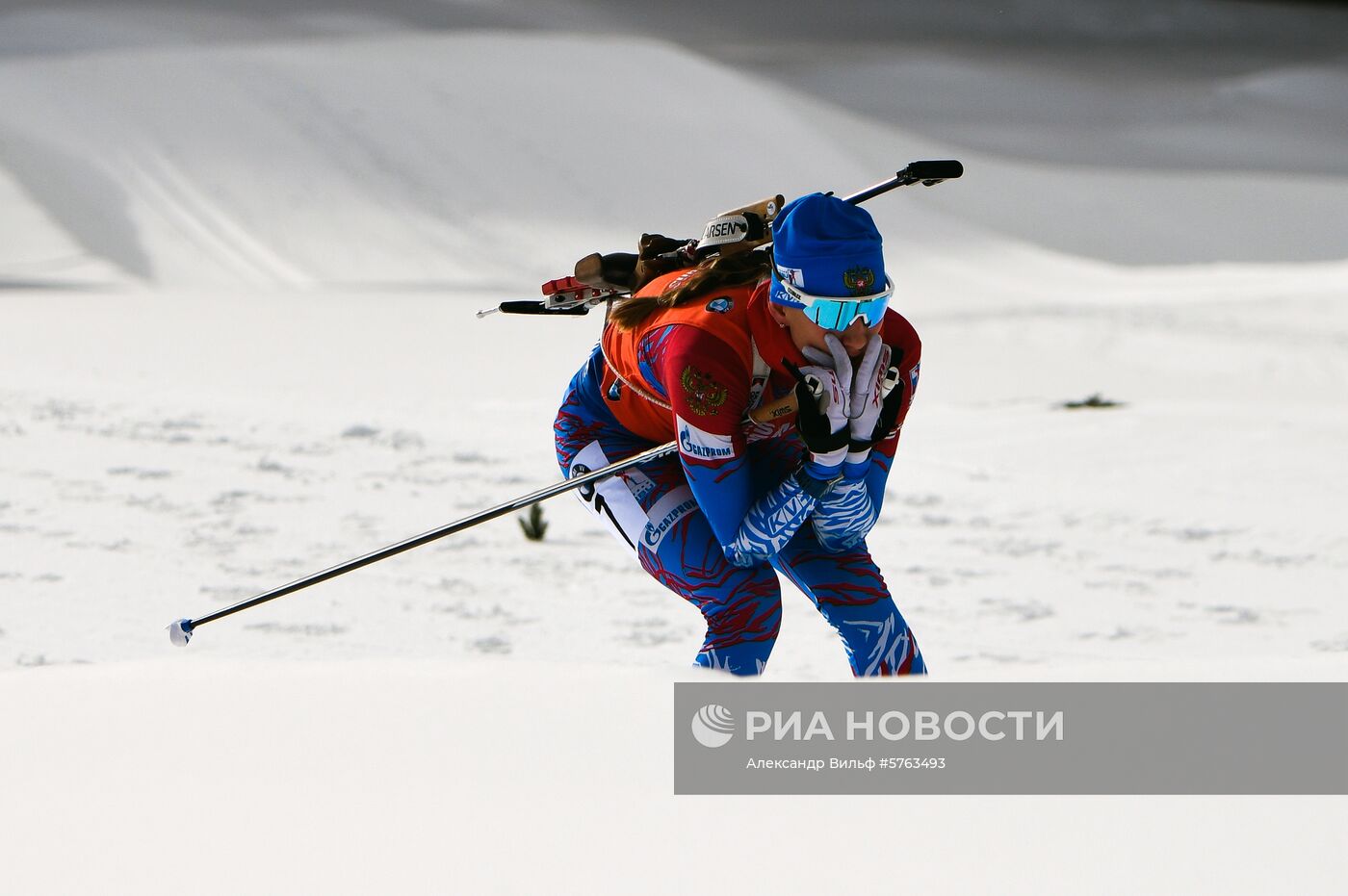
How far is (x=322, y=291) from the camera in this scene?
14625 millimetres

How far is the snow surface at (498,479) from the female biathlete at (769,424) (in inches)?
26.4

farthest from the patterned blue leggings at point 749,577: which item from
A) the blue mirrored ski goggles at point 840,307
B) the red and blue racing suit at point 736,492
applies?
the blue mirrored ski goggles at point 840,307

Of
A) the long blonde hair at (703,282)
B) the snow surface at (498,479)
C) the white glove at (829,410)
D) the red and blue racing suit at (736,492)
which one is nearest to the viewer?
the snow surface at (498,479)

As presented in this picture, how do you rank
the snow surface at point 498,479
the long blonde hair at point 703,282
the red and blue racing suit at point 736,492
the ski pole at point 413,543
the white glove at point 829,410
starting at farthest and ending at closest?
the ski pole at point 413,543, the long blonde hair at point 703,282, the red and blue racing suit at point 736,492, the white glove at point 829,410, the snow surface at point 498,479

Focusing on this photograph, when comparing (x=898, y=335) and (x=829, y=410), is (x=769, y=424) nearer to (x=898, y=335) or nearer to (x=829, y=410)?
(x=829, y=410)

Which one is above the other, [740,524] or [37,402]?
[37,402]

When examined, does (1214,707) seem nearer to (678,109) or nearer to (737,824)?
(737,824)

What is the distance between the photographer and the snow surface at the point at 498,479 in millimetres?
2018

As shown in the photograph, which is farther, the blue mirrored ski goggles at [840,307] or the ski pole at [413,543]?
the ski pole at [413,543]

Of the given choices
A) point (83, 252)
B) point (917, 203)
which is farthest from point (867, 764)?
A: point (917, 203)

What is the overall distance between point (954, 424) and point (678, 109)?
52.2 feet

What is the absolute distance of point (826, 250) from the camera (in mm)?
3018

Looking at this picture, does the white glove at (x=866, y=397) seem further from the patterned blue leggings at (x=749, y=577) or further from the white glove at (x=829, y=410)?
the patterned blue leggings at (x=749, y=577)

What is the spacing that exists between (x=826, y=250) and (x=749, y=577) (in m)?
0.82
